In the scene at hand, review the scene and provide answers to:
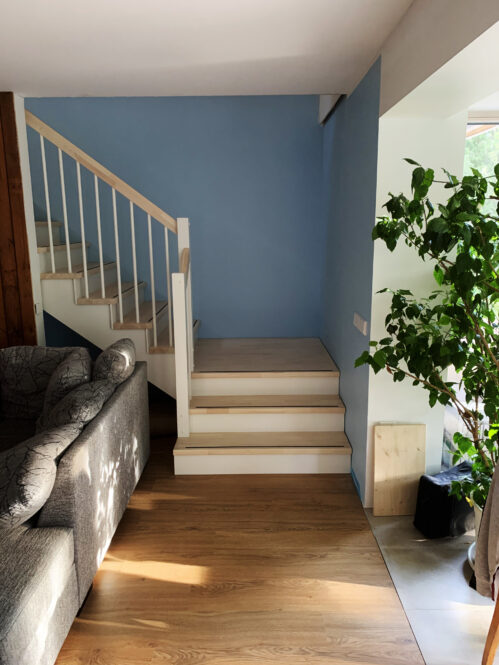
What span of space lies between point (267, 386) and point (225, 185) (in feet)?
6.81

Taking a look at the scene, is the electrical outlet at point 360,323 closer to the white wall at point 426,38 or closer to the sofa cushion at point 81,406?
the white wall at point 426,38

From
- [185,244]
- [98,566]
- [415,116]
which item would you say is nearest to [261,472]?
[98,566]

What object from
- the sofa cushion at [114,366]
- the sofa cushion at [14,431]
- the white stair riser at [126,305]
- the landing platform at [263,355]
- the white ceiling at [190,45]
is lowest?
the sofa cushion at [14,431]

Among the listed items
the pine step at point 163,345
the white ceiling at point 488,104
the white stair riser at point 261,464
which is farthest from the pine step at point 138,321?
the white ceiling at point 488,104

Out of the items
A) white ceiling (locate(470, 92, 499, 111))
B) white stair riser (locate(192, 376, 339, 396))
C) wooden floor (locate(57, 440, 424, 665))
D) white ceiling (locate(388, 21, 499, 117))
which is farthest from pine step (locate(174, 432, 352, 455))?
white ceiling (locate(470, 92, 499, 111))

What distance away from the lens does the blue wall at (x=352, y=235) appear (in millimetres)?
3033

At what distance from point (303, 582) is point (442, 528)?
0.82m

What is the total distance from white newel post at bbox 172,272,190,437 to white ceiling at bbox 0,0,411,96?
4.00 feet

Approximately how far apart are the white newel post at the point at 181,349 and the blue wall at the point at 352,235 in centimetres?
110

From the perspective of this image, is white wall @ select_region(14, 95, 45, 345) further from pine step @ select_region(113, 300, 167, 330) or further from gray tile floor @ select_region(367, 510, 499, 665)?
gray tile floor @ select_region(367, 510, 499, 665)

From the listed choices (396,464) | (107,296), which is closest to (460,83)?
(396,464)

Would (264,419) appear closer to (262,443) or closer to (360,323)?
(262,443)

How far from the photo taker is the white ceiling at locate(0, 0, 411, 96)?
2.18 metres

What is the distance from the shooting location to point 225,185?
5.05 m
